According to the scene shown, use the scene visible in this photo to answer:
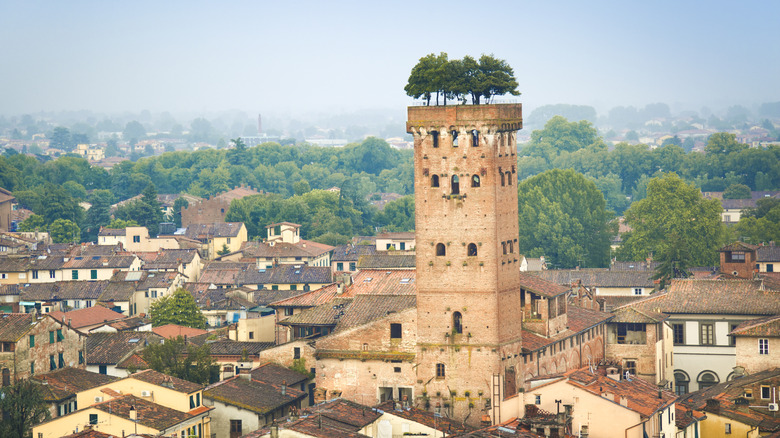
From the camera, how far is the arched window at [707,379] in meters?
72.4

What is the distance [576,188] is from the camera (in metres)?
128

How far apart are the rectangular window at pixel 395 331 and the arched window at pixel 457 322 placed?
7.40 feet

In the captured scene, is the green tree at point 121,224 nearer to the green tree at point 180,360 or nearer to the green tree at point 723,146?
the green tree at point 180,360

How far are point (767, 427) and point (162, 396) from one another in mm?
22198

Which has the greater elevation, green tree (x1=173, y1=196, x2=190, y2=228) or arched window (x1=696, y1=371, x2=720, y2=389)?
green tree (x1=173, y1=196, x2=190, y2=228)

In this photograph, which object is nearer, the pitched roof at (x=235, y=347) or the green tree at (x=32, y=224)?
the pitched roof at (x=235, y=347)

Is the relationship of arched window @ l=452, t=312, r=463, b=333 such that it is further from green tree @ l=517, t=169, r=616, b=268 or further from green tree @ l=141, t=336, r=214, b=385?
green tree @ l=517, t=169, r=616, b=268

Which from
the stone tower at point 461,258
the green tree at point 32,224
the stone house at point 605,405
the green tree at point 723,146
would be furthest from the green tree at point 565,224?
the green tree at point 723,146

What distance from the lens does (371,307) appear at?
212ft

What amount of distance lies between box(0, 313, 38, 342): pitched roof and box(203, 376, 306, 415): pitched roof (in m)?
8.95

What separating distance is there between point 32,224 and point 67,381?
3354 inches

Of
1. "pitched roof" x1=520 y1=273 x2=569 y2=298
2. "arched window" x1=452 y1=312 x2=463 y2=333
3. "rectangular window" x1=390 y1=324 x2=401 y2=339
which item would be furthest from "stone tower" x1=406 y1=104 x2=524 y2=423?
"pitched roof" x1=520 y1=273 x2=569 y2=298

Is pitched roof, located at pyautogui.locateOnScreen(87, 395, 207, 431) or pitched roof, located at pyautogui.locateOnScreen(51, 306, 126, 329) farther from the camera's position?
pitched roof, located at pyautogui.locateOnScreen(51, 306, 126, 329)

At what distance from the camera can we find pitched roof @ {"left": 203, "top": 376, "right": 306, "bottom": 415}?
192 feet
